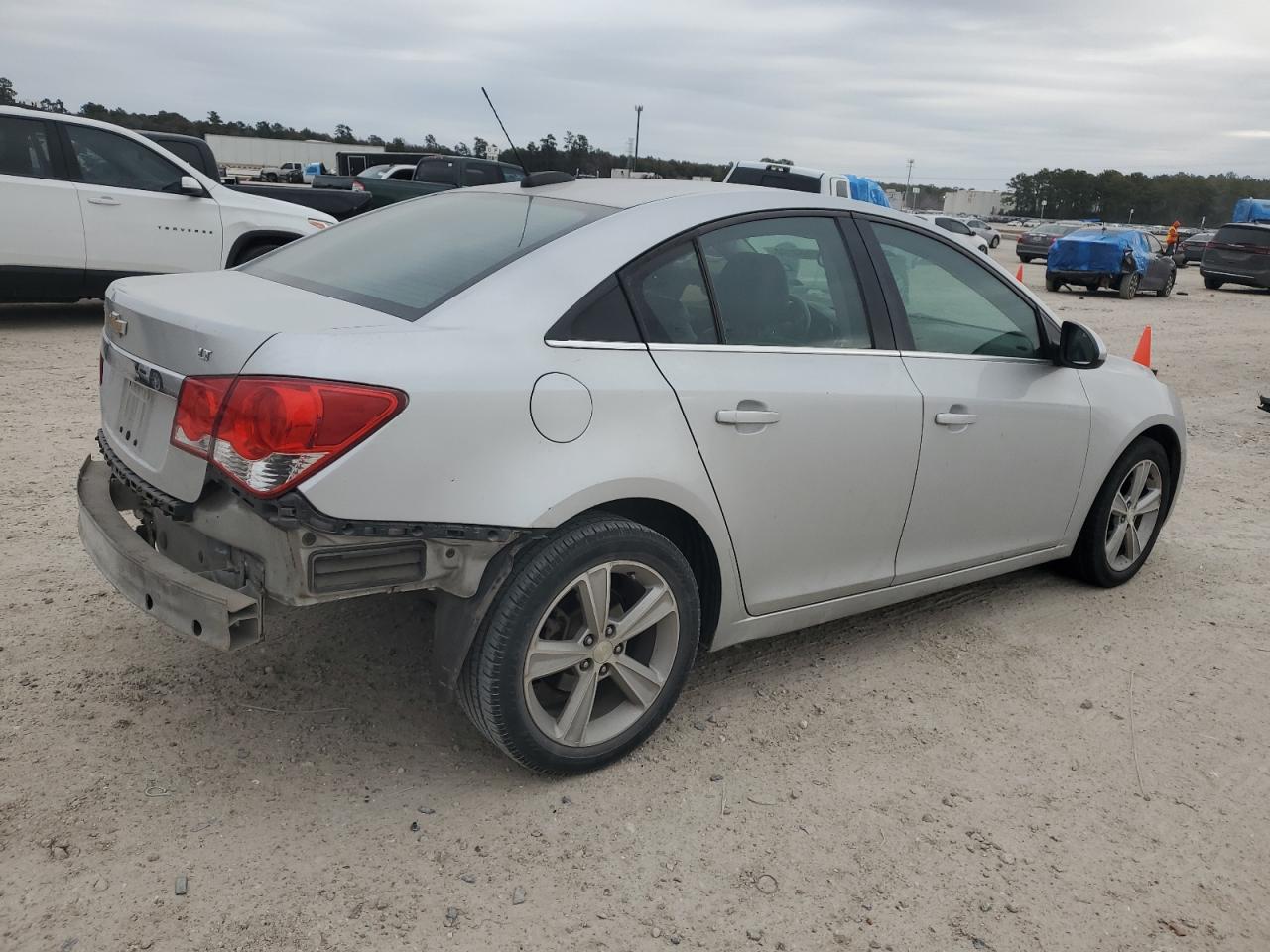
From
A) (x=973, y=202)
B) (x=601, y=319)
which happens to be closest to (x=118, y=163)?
(x=601, y=319)

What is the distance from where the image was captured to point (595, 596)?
286 cm

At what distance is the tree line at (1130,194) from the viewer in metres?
114

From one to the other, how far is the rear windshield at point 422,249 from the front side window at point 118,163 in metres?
6.85

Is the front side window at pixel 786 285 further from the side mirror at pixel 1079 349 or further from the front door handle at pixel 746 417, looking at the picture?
the side mirror at pixel 1079 349

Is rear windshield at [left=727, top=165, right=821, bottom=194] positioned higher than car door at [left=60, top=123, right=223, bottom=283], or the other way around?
rear windshield at [left=727, top=165, right=821, bottom=194]

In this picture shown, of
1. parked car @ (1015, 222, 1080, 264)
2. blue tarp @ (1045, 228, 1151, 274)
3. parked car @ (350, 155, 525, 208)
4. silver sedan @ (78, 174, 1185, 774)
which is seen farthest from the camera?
parked car @ (1015, 222, 1080, 264)

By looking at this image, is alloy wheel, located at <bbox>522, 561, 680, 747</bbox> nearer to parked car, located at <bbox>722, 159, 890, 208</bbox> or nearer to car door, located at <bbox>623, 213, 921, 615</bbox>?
car door, located at <bbox>623, 213, 921, 615</bbox>

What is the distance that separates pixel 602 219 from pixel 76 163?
8.01 m

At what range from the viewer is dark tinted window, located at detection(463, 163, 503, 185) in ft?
55.1

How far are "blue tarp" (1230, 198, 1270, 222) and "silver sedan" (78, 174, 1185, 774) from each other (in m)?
41.3

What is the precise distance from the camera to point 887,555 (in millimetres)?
3654

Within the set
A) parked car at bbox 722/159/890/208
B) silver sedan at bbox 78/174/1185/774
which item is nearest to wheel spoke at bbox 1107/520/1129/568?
silver sedan at bbox 78/174/1185/774

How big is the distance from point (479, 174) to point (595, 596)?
15.4 meters

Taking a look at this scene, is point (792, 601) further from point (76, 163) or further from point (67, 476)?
point (76, 163)
